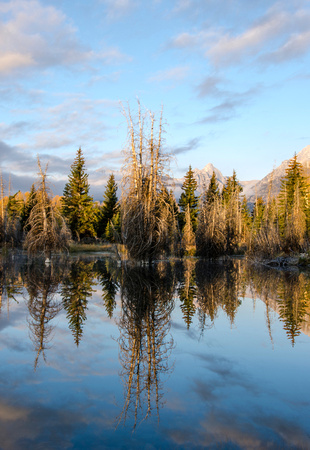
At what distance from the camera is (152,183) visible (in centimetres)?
1925

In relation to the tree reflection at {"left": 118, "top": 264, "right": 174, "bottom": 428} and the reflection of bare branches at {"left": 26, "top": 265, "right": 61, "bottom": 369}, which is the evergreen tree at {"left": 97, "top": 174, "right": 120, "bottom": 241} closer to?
the reflection of bare branches at {"left": 26, "top": 265, "right": 61, "bottom": 369}

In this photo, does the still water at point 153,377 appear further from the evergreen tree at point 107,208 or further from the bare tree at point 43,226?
the evergreen tree at point 107,208

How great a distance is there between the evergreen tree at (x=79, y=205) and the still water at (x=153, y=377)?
4459 cm

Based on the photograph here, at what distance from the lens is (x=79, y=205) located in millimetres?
52250

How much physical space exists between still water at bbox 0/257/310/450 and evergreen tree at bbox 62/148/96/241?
44.6 meters

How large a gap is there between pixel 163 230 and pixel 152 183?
251 centimetres

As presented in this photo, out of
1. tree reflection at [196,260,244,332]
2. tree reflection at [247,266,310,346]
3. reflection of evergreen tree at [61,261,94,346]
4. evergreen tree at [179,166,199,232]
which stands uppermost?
evergreen tree at [179,166,199,232]

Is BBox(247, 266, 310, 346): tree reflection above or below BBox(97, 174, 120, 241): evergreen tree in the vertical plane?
below

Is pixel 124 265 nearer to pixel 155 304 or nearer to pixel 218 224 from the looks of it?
pixel 218 224

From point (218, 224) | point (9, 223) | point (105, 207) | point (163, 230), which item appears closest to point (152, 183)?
point (163, 230)

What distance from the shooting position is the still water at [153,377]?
267 centimetres

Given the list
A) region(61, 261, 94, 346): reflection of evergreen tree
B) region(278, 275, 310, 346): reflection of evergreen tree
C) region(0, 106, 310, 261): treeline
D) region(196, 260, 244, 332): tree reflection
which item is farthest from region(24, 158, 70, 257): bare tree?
region(278, 275, 310, 346): reflection of evergreen tree

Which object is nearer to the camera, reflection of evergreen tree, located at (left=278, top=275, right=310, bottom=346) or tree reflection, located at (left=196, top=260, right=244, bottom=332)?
reflection of evergreen tree, located at (left=278, top=275, right=310, bottom=346)

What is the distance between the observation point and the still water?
8.77ft
